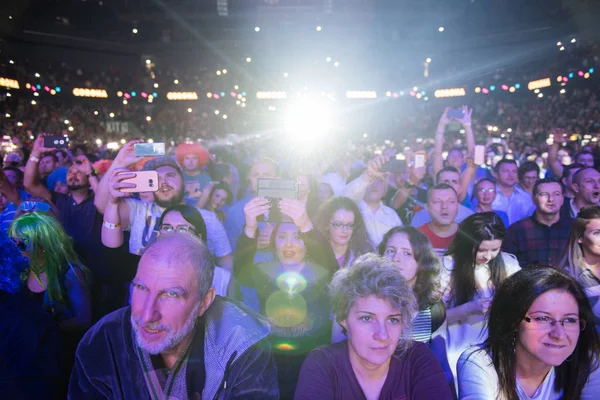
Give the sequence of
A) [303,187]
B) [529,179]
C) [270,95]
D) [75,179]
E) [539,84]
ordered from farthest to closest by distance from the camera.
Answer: [270,95] < [539,84] < [529,179] < [303,187] < [75,179]

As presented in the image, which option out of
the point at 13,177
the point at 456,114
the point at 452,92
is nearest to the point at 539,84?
the point at 452,92

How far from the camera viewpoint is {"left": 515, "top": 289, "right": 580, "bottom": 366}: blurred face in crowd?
189cm

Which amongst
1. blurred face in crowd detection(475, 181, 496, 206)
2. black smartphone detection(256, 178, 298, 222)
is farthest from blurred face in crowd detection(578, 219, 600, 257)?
black smartphone detection(256, 178, 298, 222)

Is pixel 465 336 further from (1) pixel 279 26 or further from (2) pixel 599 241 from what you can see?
(1) pixel 279 26

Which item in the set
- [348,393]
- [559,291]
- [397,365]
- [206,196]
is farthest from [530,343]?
[206,196]

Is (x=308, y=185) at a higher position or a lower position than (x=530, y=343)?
higher

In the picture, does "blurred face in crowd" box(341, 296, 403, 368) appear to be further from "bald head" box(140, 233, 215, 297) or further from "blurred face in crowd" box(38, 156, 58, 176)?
"blurred face in crowd" box(38, 156, 58, 176)

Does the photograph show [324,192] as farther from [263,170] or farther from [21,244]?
[21,244]

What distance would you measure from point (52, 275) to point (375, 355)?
1.93 metres

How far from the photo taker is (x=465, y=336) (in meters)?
2.73

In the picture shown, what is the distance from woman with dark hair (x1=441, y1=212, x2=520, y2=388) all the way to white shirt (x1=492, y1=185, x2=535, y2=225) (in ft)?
7.18

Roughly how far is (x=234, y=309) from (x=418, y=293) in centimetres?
126

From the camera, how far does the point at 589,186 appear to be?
4559mm

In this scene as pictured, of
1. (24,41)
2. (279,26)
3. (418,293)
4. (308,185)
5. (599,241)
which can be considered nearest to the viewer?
(418,293)
